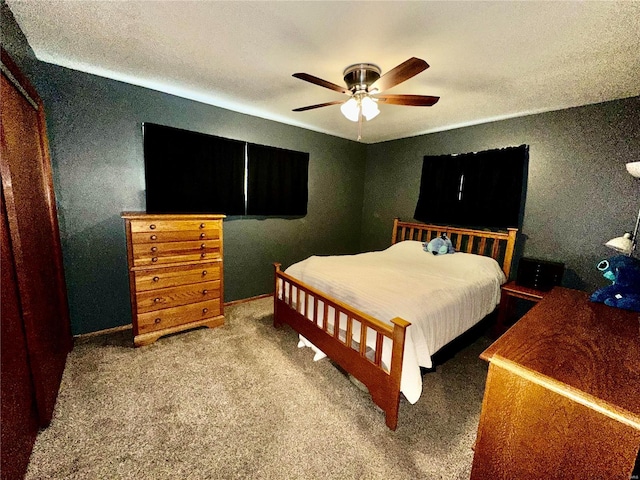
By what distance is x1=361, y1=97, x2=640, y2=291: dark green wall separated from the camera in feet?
7.68

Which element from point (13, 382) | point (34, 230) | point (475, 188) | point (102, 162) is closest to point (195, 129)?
point (102, 162)

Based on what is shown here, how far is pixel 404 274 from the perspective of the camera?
2.48 metres

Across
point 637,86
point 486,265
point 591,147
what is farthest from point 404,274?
point 637,86

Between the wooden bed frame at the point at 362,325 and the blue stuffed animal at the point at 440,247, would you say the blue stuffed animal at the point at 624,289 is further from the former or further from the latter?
the blue stuffed animal at the point at 440,247

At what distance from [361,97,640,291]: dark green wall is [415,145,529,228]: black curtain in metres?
0.13

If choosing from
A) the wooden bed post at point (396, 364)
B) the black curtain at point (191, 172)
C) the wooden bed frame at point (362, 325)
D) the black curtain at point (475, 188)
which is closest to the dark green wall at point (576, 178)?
the black curtain at point (475, 188)

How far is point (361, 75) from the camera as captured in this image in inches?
76.7

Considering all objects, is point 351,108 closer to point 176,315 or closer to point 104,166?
point 104,166

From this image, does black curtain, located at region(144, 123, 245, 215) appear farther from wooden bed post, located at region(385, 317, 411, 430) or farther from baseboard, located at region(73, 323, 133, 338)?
wooden bed post, located at region(385, 317, 411, 430)

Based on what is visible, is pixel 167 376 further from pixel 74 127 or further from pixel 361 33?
pixel 361 33

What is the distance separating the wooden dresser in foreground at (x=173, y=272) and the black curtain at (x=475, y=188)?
113 inches

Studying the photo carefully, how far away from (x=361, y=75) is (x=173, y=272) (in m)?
2.38

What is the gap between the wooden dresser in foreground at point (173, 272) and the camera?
2279mm

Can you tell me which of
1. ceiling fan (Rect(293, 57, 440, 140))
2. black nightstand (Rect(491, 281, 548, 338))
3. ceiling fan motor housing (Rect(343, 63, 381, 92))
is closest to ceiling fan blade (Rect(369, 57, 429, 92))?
ceiling fan (Rect(293, 57, 440, 140))
